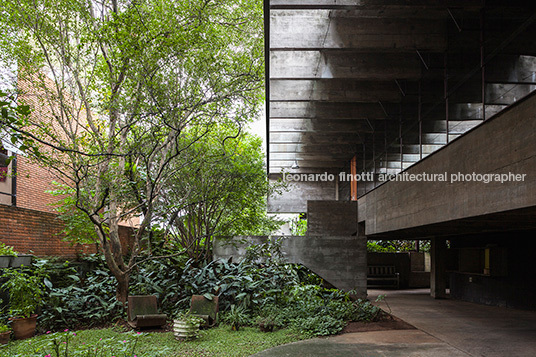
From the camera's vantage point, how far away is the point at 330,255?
1279 cm

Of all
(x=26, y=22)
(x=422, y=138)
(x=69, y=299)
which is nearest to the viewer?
(x=26, y=22)

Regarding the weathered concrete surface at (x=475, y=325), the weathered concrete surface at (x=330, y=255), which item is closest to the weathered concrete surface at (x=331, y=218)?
the weathered concrete surface at (x=330, y=255)

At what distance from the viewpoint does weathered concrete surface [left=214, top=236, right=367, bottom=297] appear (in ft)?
41.5

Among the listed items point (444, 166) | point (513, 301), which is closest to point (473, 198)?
point (444, 166)

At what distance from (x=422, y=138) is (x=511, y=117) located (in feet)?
14.7

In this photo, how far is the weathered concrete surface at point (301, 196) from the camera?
23.9 metres

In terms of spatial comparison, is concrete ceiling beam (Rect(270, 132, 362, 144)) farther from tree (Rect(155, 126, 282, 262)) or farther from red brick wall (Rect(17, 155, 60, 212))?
red brick wall (Rect(17, 155, 60, 212))

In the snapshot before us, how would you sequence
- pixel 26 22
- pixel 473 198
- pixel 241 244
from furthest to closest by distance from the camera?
pixel 241 244 < pixel 26 22 < pixel 473 198

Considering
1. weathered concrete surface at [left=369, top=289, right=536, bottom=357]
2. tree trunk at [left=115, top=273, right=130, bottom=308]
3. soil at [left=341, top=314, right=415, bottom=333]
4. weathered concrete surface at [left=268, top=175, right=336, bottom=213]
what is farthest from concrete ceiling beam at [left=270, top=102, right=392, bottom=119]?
weathered concrete surface at [left=268, top=175, right=336, bottom=213]

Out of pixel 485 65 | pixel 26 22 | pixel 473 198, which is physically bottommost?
pixel 473 198

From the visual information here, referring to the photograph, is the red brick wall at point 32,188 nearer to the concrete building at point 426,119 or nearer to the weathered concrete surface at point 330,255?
the weathered concrete surface at point 330,255

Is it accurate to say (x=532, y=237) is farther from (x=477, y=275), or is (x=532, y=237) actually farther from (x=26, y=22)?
(x=26, y=22)

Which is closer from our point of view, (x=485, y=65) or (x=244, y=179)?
(x=485, y=65)

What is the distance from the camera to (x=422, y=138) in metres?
10.6
